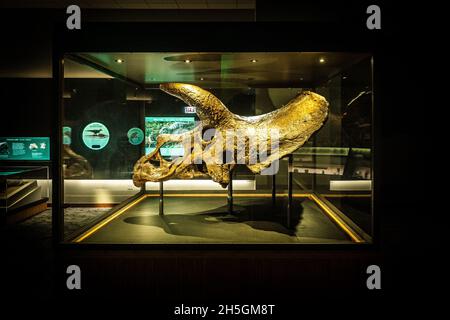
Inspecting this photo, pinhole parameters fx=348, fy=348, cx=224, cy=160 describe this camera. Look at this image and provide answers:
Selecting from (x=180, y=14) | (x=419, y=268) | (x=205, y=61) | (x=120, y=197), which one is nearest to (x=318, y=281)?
(x=419, y=268)

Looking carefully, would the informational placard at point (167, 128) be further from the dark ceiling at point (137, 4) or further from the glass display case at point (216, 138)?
the dark ceiling at point (137, 4)

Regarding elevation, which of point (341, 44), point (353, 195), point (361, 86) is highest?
point (341, 44)

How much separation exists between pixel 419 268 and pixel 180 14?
4612mm

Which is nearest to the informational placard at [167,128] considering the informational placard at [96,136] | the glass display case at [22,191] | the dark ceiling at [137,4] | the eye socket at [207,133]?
the eye socket at [207,133]

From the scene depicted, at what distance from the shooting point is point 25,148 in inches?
232

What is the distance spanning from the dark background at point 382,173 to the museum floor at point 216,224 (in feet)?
0.88

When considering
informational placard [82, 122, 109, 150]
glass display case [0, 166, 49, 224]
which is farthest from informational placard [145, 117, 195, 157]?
glass display case [0, 166, 49, 224]

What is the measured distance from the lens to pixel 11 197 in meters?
5.05

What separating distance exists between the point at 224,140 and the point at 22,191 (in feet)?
12.3

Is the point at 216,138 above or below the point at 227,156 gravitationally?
above

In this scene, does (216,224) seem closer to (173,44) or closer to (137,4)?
(173,44)

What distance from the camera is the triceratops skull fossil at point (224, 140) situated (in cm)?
322

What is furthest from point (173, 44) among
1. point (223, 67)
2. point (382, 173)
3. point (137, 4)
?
point (137, 4)
